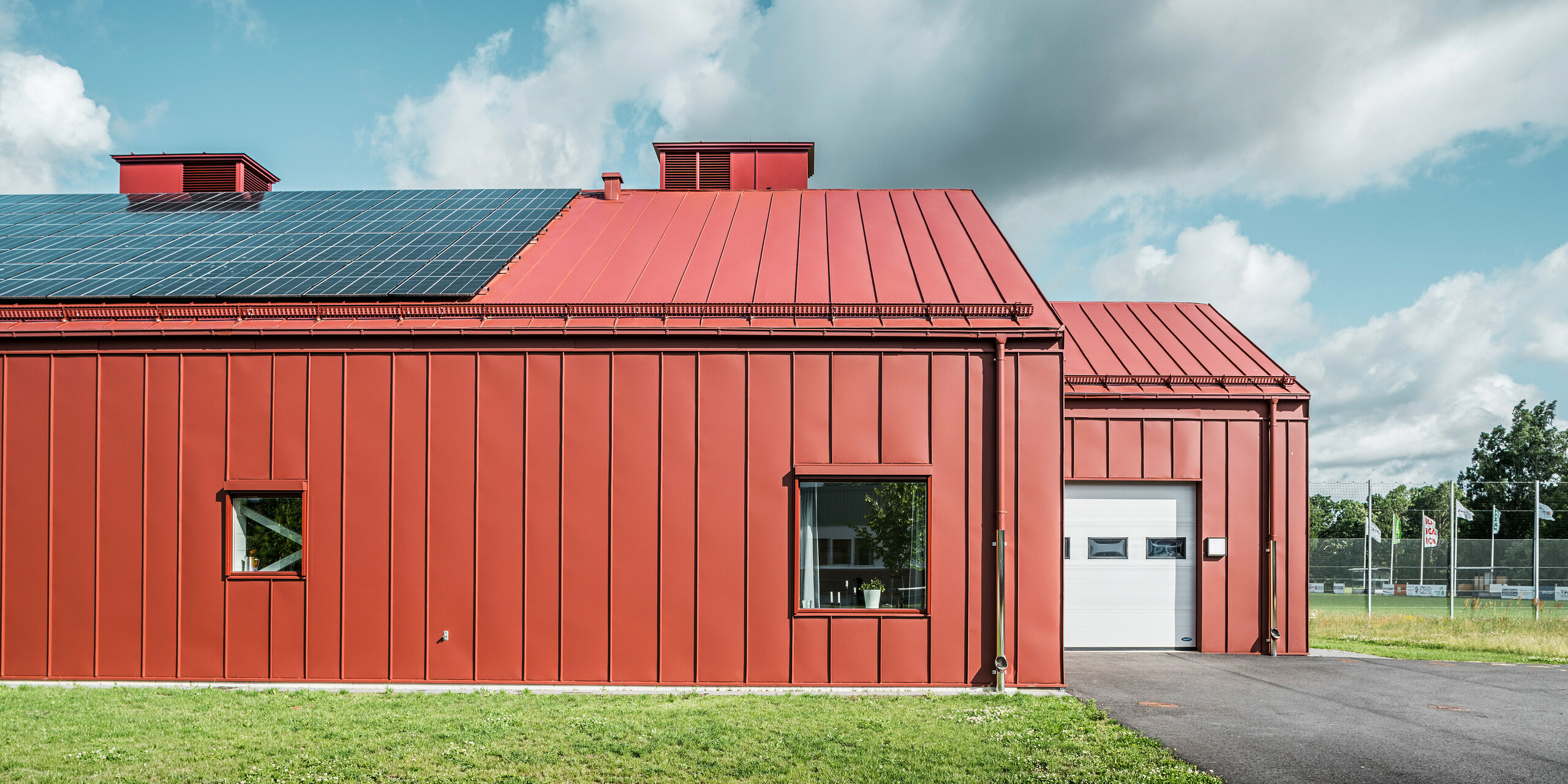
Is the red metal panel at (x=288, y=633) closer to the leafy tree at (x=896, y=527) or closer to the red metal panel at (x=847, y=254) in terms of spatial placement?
the leafy tree at (x=896, y=527)

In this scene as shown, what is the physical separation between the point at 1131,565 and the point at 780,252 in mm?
7023

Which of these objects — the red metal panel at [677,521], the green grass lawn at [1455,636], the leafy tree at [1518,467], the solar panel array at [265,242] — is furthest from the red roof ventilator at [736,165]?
the leafy tree at [1518,467]

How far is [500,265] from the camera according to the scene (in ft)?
38.7

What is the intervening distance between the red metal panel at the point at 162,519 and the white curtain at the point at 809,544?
7.23m

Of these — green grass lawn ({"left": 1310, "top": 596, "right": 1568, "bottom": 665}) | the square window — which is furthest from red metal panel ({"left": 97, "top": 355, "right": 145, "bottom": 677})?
green grass lawn ({"left": 1310, "top": 596, "right": 1568, "bottom": 665})

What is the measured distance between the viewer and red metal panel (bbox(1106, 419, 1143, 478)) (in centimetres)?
1304

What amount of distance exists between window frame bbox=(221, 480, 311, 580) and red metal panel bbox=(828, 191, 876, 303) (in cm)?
667

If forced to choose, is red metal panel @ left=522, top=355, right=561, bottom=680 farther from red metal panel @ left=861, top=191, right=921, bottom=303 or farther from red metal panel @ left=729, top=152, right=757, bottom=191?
red metal panel @ left=729, top=152, right=757, bottom=191

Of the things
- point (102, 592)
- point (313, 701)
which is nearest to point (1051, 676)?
point (313, 701)

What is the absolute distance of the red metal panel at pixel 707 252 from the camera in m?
11.0

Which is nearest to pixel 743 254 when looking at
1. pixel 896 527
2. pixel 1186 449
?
pixel 896 527

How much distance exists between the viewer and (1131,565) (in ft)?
43.1

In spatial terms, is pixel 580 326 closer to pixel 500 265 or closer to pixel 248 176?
pixel 500 265

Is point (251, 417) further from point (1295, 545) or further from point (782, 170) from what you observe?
point (1295, 545)
